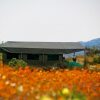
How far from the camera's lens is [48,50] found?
36562 millimetres

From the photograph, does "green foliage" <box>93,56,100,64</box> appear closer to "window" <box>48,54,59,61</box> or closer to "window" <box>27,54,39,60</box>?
"window" <box>48,54,59,61</box>

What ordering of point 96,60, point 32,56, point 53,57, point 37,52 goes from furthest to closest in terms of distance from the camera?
point 96,60 → point 53,57 → point 32,56 → point 37,52

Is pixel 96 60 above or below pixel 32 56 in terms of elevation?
below

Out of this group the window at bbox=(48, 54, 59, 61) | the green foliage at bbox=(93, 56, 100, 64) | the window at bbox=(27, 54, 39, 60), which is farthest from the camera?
the green foliage at bbox=(93, 56, 100, 64)

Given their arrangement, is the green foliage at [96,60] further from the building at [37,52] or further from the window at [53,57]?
the window at [53,57]

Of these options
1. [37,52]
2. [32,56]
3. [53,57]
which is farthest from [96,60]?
[37,52]

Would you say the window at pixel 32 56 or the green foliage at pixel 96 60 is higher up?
the window at pixel 32 56

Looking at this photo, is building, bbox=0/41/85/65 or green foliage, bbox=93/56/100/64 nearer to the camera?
building, bbox=0/41/85/65

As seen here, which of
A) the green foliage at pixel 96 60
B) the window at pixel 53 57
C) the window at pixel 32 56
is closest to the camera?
the window at pixel 32 56

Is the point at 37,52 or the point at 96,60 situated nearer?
the point at 37,52

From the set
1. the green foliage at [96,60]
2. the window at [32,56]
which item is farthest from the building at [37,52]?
the green foliage at [96,60]

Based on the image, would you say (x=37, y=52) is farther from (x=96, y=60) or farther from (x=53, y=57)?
(x=96, y=60)

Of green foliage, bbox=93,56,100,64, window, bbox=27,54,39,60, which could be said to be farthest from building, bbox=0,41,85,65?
green foliage, bbox=93,56,100,64

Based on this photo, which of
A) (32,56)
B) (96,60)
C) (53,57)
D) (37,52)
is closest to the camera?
(37,52)
